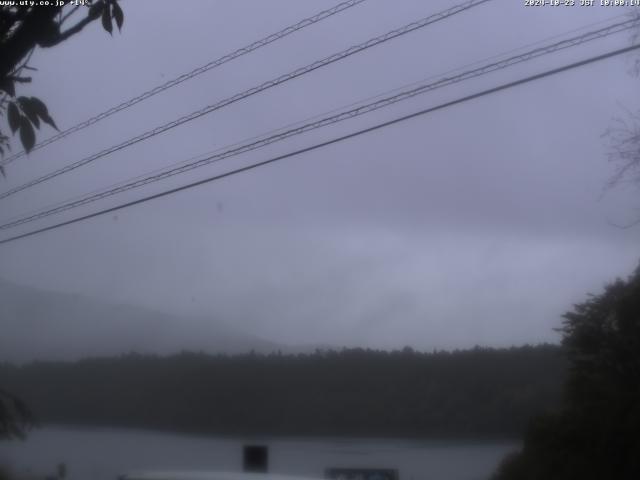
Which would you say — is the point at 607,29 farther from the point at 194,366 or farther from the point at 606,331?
the point at 194,366

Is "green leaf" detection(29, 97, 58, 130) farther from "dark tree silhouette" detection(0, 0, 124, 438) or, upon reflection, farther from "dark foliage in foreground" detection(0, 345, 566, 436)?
"dark foliage in foreground" detection(0, 345, 566, 436)

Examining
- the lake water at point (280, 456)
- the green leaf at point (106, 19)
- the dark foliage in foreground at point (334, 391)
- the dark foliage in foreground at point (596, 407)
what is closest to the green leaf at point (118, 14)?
the green leaf at point (106, 19)

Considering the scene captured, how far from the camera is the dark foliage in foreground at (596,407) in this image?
12.4 metres

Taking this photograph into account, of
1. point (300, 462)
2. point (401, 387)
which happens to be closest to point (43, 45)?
point (300, 462)

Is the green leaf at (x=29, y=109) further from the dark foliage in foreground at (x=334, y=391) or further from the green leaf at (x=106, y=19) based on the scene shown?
the dark foliage in foreground at (x=334, y=391)

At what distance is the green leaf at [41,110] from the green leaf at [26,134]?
8 cm

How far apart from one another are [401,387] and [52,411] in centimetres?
749

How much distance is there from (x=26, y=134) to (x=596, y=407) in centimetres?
1032

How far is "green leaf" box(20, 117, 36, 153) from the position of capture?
4.44 meters

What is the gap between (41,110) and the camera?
4426mm

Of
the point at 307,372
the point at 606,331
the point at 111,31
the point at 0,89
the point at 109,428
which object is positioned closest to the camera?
the point at 0,89

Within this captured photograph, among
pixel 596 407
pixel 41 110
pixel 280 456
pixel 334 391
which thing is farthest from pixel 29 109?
pixel 334 391

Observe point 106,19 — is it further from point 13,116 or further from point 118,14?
point 13,116

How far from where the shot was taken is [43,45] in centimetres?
451
